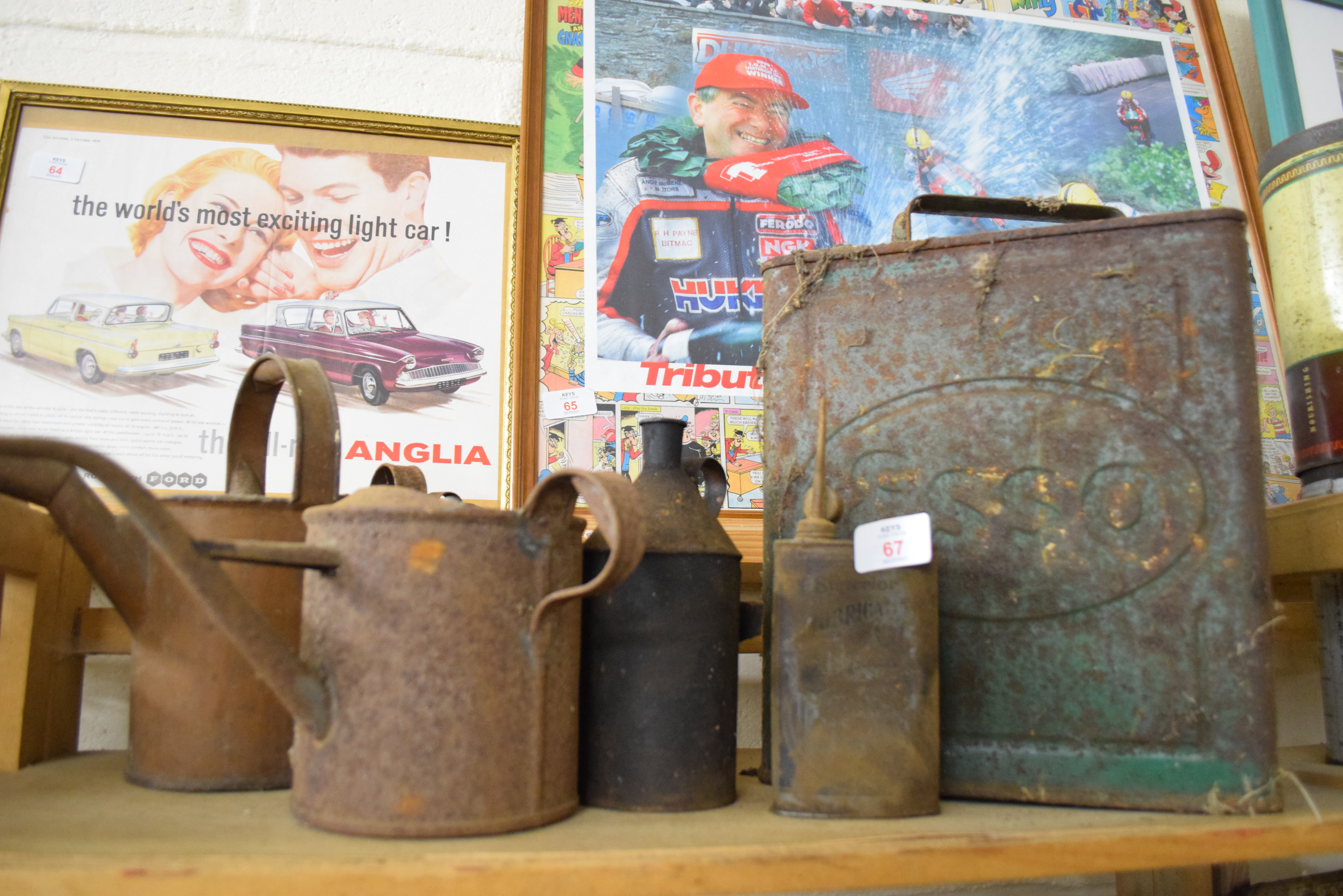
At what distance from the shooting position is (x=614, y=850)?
0.55 m

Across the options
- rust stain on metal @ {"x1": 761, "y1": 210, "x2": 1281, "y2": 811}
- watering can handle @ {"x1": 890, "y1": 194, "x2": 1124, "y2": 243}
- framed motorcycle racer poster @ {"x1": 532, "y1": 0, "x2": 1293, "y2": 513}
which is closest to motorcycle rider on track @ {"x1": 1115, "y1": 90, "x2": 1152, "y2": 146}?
framed motorcycle racer poster @ {"x1": 532, "y1": 0, "x2": 1293, "y2": 513}

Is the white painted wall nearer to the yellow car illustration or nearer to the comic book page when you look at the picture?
the comic book page

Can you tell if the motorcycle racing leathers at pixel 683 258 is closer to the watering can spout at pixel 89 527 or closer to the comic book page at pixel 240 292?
the comic book page at pixel 240 292

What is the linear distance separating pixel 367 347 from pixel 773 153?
584 mm

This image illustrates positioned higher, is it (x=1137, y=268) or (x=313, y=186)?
(x=313, y=186)

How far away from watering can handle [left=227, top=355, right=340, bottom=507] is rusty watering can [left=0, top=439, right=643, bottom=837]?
12 cm

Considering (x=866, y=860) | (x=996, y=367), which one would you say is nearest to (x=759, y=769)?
(x=866, y=860)

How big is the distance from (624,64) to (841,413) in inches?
25.9

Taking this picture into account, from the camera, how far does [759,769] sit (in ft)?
2.76

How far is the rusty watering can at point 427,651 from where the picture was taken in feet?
1.98

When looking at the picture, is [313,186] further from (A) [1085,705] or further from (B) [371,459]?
(A) [1085,705]

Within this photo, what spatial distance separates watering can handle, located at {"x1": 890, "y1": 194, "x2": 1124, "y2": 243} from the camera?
2.77 feet

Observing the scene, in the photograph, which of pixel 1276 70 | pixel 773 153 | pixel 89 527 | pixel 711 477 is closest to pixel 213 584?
pixel 89 527

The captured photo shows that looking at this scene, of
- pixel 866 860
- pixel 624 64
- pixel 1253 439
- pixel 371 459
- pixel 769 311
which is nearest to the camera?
pixel 866 860
